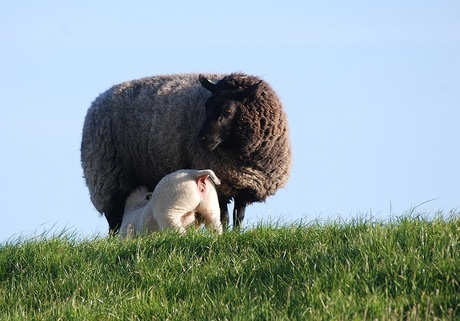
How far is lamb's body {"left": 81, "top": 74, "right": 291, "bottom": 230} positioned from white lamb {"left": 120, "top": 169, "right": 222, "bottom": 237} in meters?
1.52

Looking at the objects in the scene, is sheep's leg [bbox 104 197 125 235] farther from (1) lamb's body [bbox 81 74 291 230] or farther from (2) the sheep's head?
(2) the sheep's head

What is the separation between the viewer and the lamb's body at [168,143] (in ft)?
35.5

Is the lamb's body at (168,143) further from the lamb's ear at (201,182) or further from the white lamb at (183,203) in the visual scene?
the lamb's ear at (201,182)

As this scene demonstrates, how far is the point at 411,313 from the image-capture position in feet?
16.7

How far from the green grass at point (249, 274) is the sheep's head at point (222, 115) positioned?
291 cm

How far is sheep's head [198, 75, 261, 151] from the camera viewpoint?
10.5 m

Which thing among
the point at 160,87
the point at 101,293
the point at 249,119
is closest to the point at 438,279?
the point at 101,293

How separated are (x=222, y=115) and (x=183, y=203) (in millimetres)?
2073

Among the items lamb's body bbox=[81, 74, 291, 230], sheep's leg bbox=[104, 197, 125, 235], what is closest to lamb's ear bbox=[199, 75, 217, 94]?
lamb's body bbox=[81, 74, 291, 230]

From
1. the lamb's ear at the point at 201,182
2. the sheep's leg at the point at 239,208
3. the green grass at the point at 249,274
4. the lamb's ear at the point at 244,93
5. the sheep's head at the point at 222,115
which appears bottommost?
the sheep's leg at the point at 239,208

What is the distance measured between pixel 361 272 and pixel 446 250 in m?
0.62

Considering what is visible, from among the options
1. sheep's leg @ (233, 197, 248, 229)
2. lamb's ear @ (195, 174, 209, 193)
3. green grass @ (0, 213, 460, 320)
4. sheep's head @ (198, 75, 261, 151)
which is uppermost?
sheep's head @ (198, 75, 261, 151)

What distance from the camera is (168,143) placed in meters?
11.3

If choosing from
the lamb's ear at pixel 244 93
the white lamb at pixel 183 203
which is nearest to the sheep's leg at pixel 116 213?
the lamb's ear at pixel 244 93
